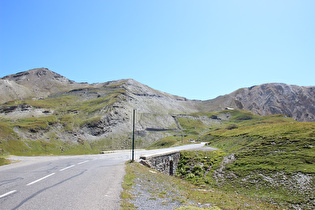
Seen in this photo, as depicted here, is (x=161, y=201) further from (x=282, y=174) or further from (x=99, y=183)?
(x=282, y=174)

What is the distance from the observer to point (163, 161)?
27344 mm

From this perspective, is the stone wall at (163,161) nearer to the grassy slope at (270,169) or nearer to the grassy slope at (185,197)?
the grassy slope at (270,169)

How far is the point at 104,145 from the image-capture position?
96.1 metres

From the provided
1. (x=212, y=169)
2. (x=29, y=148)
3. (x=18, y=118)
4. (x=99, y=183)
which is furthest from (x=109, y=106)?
(x=99, y=183)

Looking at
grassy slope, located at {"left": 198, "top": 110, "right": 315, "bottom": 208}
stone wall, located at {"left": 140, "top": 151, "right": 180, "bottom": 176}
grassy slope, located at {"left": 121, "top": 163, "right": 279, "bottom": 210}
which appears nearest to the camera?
grassy slope, located at {"left": 121, "top": 163, "right": 279, "bottom": 210}

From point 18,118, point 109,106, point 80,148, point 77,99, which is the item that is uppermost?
point 77,99

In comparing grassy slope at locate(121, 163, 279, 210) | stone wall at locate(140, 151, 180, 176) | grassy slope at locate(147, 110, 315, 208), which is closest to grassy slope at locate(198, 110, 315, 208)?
grassy slope at locate(147, 110, 315, 208)

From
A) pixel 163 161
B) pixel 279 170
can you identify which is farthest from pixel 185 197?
pixel 163 161

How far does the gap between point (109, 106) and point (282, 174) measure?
11925 cm

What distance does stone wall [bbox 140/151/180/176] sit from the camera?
24.6m

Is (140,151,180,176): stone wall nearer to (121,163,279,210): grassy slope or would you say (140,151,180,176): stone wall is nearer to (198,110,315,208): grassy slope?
(198,110,315,208): grassy slope

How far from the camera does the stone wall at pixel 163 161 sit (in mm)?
24609

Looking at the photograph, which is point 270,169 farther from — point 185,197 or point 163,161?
point 185,197

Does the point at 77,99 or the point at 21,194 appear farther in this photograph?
the point at 77,99
